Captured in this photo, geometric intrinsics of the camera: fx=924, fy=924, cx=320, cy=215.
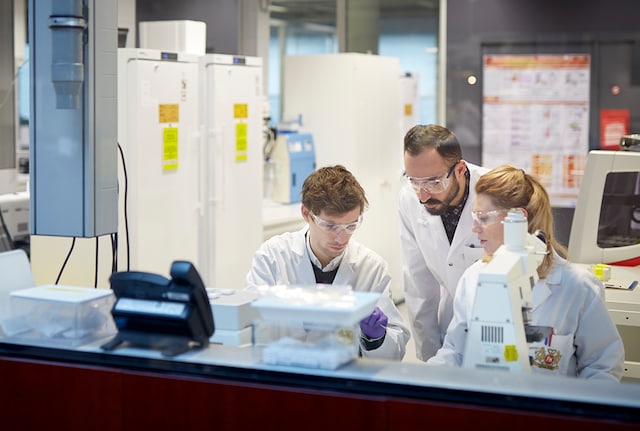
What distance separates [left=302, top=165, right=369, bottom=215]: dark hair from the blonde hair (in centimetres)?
40

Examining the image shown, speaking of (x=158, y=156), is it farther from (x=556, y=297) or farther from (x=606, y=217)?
(x=556, y=297)

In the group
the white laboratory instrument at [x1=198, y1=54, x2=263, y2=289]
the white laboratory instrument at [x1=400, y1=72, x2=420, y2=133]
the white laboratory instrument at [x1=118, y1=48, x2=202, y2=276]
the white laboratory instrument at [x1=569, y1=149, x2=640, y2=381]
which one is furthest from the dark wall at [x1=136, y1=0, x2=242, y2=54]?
the white laboratory instrument at [x1=569, y1=149, x2=640, y2=381]

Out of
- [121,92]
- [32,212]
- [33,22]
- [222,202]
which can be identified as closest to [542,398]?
[32,212]

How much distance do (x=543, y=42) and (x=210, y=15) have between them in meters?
2.61

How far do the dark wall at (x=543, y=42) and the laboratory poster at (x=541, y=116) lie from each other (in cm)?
6

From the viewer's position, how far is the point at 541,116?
22.5 feet

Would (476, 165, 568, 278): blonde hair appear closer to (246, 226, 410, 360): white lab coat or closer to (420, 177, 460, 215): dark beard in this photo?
(246, 226, 410, 360): white lab coat

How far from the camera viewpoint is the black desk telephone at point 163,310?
75.3 inches

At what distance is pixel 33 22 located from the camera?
7.43 feet

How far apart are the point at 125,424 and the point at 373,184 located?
473cm

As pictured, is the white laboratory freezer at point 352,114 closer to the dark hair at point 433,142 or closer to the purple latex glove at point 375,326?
the dark hair at point 433,142

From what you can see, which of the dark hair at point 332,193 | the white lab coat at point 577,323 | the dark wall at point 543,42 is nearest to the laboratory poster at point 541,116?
the dark wall at point 543,42

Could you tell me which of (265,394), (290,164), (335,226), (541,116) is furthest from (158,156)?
(541,116)

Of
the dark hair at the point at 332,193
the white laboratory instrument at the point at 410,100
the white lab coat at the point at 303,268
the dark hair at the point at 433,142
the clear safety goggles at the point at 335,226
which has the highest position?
the white laboratory instrument at the point at 410,100
